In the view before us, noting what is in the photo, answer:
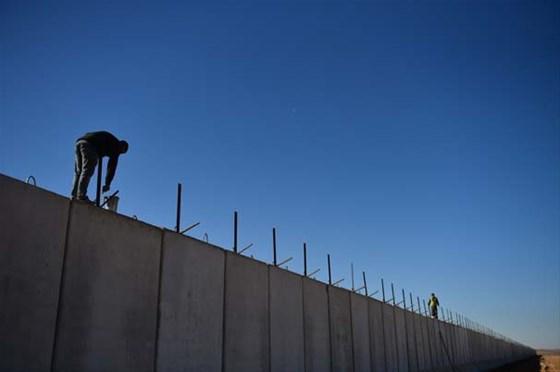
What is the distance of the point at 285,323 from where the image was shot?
11.4 meters

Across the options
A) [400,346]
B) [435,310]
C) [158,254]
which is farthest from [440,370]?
[158,254]

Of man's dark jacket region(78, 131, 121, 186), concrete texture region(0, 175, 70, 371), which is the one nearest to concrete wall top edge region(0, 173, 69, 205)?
concrete texture region(0, 175, 70, 371)

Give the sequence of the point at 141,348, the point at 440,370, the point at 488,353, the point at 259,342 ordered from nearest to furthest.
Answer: the point at 141,348 → the point at 259,342 → the point at 440,370 → the point at 488,353

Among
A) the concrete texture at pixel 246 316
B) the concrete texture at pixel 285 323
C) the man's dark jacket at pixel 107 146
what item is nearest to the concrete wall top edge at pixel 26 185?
the man's dark jacket at pixel 107 146

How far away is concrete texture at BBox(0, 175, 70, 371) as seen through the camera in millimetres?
5469

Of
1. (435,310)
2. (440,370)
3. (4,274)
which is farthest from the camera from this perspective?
(435,310)

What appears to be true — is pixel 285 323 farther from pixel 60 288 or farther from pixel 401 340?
pixel 401 340

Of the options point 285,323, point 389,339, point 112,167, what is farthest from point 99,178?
point 389,339

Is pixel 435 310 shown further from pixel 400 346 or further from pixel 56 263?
pixel 56 263

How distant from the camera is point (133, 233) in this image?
24.2 feet

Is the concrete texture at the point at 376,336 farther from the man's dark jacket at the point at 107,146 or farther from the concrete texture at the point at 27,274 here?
the concrete texture at the point at 27,274

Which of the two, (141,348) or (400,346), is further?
(400,346)

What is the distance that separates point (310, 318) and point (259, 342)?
114 inches

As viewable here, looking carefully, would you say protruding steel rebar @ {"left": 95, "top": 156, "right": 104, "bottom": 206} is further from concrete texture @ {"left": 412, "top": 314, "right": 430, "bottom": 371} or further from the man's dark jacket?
concrete texture @ {"left": 412, "top": 314, "right": 430, "bottom": 371}
